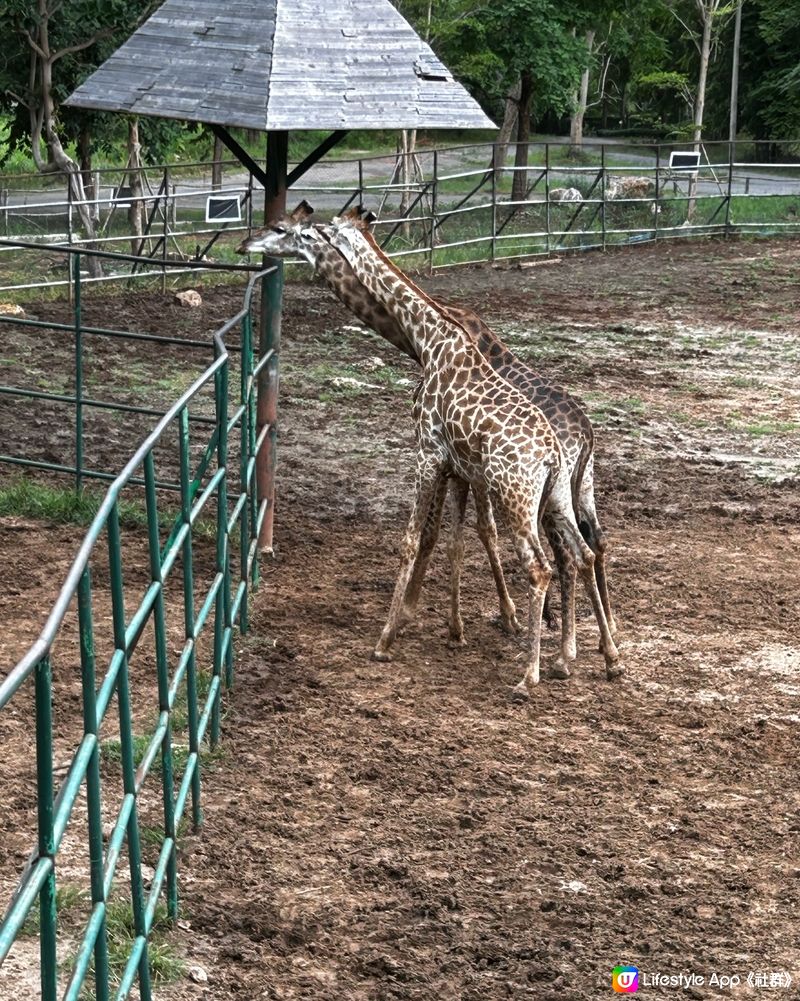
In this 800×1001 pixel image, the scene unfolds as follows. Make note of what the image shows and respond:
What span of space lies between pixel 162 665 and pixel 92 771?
119cm

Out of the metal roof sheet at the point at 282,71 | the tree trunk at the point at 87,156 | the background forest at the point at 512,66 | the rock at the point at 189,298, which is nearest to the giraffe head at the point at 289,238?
the metal roof sheet at the point at 282,71

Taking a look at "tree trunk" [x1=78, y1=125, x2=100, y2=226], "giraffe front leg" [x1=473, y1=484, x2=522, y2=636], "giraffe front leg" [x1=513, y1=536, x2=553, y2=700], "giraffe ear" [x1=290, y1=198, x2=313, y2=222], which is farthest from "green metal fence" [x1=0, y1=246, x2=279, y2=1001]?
"tree trunk" [x1=78, y1=125, x2=100, y2=226]

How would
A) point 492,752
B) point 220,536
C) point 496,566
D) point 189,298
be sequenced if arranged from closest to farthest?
point 220,536
point 492,752
point 496,566
point 189,298

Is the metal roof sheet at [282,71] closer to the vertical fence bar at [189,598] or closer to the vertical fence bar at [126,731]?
the vertical fence bar at [189,598]

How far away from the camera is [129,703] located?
3314 millimetres

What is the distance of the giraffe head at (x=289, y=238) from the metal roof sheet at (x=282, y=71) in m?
0.50

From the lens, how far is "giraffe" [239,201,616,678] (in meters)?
6.39

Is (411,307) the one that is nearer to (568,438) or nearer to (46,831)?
(568,438)

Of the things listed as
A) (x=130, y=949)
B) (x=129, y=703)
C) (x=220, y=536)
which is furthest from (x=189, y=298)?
(x=129, y=703)

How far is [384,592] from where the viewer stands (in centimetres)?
739

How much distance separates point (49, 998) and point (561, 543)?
14.3 ft

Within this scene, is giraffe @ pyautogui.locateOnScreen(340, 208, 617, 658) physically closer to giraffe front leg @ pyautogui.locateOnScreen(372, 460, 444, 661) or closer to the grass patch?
giraffe front leg @ pyautogui.locateOnScreen(372, 460, 444, 661)

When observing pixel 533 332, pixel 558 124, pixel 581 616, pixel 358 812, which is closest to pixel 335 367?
pixel 533 332

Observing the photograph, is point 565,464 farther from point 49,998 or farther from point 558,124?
point 558,124
